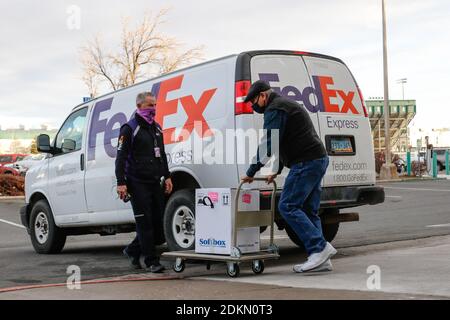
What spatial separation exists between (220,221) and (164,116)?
197 cm

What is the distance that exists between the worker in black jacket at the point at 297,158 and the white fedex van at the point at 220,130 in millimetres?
493

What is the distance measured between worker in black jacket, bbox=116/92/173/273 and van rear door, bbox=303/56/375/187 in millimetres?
1949

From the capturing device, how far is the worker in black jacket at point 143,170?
286 inches

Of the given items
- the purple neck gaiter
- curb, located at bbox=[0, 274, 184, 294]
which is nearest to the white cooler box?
curb, located at bbox=[0, 274, 184, 294]

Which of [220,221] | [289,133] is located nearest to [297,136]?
[289,133]

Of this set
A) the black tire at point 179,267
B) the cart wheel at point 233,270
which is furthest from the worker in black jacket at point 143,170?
the cart wheel at point 233,270

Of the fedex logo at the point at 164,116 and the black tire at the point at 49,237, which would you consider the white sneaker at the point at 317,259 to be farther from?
the black tire at the point at 49,237

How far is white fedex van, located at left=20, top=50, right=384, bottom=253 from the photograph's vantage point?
735cm

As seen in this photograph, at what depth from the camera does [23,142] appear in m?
144

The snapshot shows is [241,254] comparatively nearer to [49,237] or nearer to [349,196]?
[349,196]

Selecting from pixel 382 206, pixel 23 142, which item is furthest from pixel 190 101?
pixel 23 142

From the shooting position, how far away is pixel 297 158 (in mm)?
6703

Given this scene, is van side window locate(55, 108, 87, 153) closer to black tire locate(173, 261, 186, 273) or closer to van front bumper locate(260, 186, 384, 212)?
black tire locate(173, 261, 186, 273)

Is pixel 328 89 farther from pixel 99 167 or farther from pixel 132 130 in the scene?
pixel 99 167
